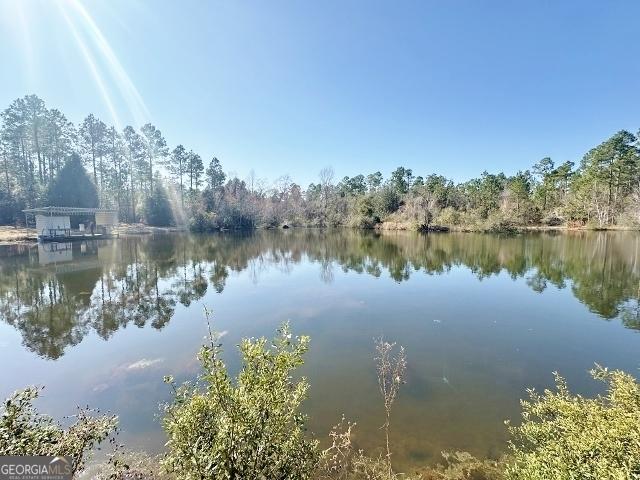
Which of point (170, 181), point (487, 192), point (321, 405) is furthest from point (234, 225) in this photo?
point (321, 405)

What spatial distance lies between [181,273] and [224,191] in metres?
49.8

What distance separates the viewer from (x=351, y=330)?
11219 mm

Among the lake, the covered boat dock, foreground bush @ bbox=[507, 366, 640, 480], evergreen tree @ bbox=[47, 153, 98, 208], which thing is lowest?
the lake

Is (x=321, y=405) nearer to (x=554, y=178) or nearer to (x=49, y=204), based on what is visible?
(x=49, y=204)

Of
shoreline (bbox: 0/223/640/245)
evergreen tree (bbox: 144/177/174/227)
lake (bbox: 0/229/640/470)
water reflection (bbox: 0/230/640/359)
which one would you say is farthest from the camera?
evergreen tree (bbox: 144/177/174/227)

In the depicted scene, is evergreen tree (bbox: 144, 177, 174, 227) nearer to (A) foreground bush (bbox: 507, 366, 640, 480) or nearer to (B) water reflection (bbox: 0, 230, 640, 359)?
(B) water reflection (bbox: 0, 230, 640, 359)

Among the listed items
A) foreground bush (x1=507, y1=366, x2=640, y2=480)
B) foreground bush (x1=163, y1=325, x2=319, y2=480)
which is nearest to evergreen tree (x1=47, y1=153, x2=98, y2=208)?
foreground bush (x1=163, y1=325, x2=319, y2=480)

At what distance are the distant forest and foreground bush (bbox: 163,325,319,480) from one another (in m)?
55.0

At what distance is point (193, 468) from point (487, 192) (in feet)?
236

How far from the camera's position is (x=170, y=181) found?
60.8 m

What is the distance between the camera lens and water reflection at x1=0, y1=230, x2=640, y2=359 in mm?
12375

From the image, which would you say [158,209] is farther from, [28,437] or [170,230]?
[28,437]

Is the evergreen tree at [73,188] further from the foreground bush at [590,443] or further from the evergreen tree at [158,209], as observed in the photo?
the foreground bush at [590,443]

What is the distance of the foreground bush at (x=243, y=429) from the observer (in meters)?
2.71
